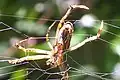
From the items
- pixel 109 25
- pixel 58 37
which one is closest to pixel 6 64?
pixel 109 25

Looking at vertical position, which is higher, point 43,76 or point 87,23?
point 87,23

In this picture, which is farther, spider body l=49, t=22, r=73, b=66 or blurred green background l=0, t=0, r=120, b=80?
blurred green background l=0, t=0, r=120, b=80

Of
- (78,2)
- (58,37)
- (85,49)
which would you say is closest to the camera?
(58,37)

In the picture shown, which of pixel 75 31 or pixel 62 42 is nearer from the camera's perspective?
pixel 62 42

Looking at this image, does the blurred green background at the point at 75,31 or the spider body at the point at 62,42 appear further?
the blurred green background at the point at 75,31

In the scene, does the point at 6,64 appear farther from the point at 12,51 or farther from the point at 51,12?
the point at 51,12

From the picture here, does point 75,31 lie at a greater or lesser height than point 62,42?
greater

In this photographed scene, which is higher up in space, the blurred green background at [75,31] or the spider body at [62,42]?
the blurred green background at [75,31]

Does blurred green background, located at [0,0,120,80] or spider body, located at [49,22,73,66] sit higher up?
blurred green background, located at [0,0,120,80]
